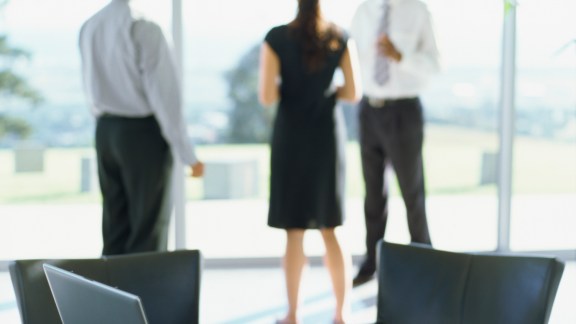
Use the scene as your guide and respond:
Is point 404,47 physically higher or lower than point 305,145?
higher

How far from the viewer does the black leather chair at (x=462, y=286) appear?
242 cm

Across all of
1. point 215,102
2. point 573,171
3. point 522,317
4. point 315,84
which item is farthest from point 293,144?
point 573,171

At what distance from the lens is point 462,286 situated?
254cm

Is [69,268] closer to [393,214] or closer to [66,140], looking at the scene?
[66,140]

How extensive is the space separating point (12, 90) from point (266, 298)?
1.95 meters

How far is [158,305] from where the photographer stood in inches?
101

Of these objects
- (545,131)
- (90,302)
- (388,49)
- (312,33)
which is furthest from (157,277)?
(545,131)

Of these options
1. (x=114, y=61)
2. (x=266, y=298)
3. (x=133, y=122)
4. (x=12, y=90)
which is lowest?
(x=266, y=298)

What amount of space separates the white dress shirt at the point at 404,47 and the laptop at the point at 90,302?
2923mm

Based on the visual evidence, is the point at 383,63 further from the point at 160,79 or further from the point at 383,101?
the point at 160,79

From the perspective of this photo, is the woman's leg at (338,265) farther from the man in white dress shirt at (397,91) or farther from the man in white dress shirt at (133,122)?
the man in white dress shirt at (397,91)

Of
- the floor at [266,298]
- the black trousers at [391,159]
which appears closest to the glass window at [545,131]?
the floor at [266,298]

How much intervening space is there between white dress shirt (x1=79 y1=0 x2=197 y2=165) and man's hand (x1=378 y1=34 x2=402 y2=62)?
46.6 inches

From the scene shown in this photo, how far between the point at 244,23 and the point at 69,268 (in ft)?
10.4
